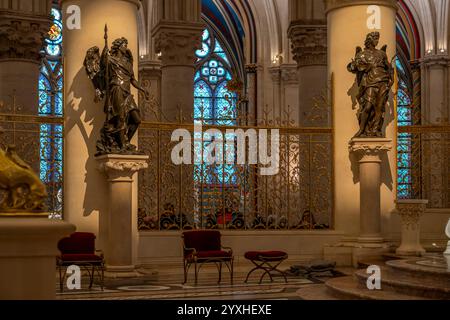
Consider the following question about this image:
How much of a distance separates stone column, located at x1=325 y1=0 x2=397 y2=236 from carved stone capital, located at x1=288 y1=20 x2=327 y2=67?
4.64 metres

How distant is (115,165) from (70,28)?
96.4 inches

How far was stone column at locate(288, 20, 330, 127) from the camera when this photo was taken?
20312 millimetres


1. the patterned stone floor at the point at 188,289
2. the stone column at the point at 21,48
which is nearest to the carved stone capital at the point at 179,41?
Result: the stone column at the point at 21,48

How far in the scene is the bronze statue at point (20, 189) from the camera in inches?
179

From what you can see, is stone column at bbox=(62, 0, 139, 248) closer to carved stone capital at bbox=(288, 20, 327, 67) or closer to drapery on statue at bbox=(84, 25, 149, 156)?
drapery on statue at bbox=(84, 25, 149, 156)

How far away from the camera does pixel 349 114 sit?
15.5m

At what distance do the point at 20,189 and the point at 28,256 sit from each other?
1.26 feet

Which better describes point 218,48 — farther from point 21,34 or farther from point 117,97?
point 117,97

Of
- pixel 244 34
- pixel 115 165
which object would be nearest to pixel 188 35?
pixel 115 165

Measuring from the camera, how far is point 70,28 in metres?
13.4

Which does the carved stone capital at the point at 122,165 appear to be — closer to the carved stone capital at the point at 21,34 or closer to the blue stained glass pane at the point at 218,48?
the carved stone capital at the point at 21,34

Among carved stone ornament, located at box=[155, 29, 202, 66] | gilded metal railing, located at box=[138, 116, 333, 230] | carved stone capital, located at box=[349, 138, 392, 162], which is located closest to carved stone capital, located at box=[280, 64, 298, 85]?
carved stone ornament, located at box=[155, 29, 202, 66]

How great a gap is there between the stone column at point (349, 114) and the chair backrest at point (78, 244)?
544cm
